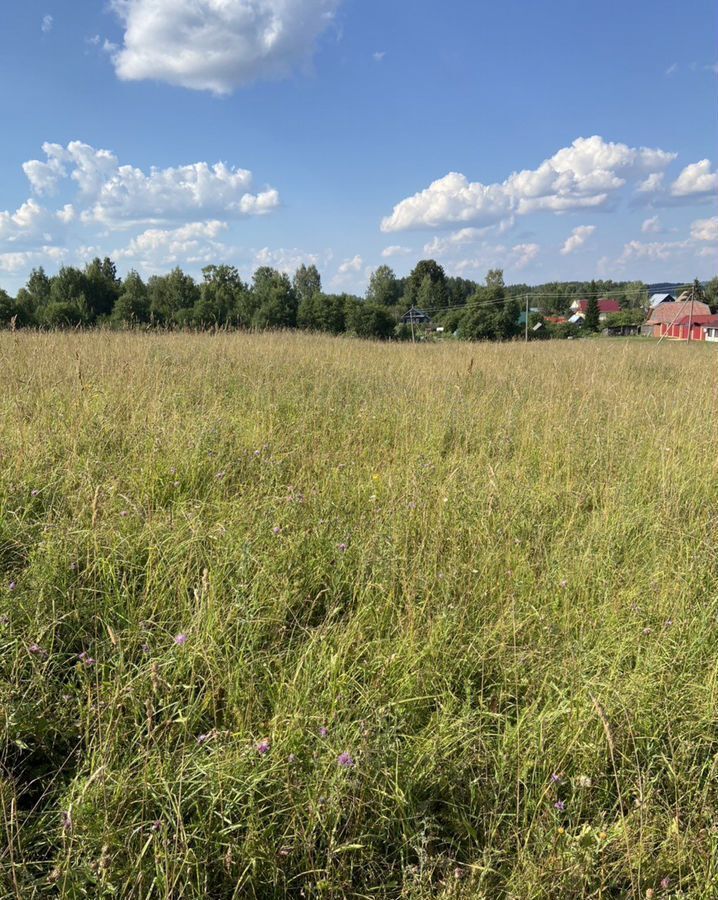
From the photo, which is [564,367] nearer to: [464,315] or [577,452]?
[577,452]

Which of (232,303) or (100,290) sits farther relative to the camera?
(232,303)

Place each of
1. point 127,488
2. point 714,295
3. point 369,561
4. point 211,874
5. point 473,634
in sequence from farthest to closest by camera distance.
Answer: point 714,295 < point 127,488 < point 369,561 < point 473,634 < point 211,874

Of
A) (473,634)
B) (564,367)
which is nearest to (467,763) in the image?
(473,634)

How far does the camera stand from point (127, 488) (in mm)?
2865

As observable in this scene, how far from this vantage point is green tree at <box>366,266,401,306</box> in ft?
294

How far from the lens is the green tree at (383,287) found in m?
89.5

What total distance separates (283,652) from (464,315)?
60609mm

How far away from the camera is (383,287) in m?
90.1

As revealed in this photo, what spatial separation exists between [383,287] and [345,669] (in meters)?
93.4

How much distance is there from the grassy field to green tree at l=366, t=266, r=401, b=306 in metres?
88.7

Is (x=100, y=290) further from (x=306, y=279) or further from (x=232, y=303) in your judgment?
(x=306, y=279)

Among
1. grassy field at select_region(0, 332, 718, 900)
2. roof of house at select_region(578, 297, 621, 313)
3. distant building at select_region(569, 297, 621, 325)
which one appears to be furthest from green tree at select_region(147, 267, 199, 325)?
roof of house at select_region(578, 297, 621, 313)

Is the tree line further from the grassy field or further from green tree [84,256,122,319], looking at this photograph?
the grassy field

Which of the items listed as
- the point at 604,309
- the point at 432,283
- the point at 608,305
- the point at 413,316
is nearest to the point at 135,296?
the point at 413,316
